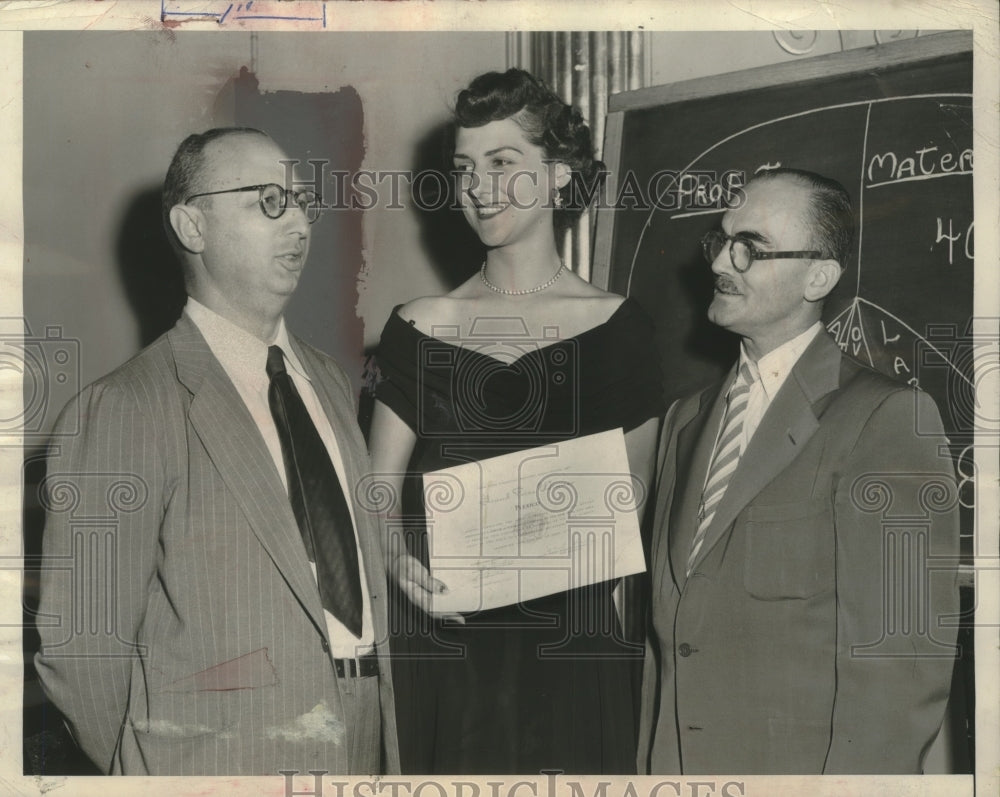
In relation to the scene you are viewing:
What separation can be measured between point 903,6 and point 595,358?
1078 millimetres

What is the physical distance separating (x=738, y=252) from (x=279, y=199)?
101 cm

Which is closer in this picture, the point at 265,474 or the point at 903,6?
the point at 265,474

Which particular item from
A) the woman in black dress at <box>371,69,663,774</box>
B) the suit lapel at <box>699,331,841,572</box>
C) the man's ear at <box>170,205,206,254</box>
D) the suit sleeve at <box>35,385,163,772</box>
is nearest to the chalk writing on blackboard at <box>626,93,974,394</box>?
the suit lapel at <box>699,331,841,572</box>

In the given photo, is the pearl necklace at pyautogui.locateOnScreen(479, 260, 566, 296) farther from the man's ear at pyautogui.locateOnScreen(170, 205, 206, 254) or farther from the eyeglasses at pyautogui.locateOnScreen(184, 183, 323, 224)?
the man's ear at pyautogui.locateOnScreen(170, 205, 206, 254)

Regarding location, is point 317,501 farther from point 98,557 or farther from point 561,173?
point 561,173

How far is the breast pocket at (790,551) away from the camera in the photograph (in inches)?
88.0

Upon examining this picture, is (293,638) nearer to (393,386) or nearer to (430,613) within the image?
(430,613)

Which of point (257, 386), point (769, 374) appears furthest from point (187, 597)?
point (769, 374)

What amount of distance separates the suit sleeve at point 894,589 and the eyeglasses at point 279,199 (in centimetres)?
→ 128

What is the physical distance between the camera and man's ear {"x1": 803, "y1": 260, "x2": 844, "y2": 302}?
2.32 meters

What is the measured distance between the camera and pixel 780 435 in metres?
2.27

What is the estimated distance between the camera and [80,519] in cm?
232

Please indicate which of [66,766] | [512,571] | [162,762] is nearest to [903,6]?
[512,571]

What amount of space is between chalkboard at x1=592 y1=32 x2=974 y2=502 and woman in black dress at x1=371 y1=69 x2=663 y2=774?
0.35 feet
